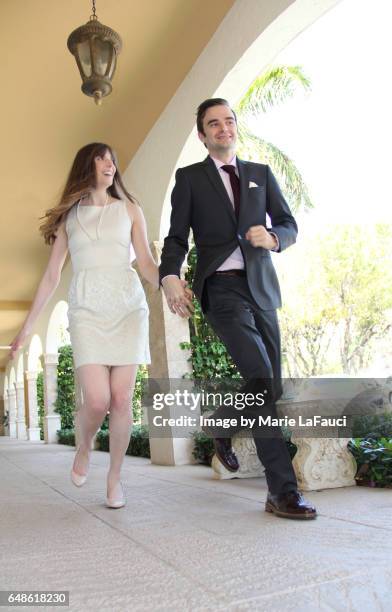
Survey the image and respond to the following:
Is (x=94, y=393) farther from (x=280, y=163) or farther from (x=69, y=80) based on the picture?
(x=280, y=163)

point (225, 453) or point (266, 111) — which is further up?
point (266, 111)

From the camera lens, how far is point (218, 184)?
2.97 m

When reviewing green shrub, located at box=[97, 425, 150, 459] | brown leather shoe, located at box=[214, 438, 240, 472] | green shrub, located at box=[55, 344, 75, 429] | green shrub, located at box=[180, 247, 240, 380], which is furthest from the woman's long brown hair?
green shrub, located at box=[55, 344, 75, 429]

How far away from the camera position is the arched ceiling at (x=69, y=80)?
506cm

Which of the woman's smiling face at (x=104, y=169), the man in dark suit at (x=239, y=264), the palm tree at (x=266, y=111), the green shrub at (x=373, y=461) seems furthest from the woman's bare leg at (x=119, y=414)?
the palm tree at (x=266, y=111)

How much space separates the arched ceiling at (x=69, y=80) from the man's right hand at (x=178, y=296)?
3.23 metres

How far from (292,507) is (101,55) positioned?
3386mm

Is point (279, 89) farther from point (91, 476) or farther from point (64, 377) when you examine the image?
point (64, 377)

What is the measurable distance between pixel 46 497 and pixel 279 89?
784 centimetres

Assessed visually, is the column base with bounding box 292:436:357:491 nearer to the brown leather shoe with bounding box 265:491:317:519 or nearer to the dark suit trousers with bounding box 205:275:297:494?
the dark suit trousers with bounding box 205:275:297:494

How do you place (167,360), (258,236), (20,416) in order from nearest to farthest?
(258,236) < (167,360) < (20,416)

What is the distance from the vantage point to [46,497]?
3.85 m

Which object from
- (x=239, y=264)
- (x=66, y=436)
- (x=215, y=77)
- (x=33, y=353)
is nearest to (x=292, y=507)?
(x=239, y=264)

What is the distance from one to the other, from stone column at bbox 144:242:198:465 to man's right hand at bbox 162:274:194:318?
11.0 feet
